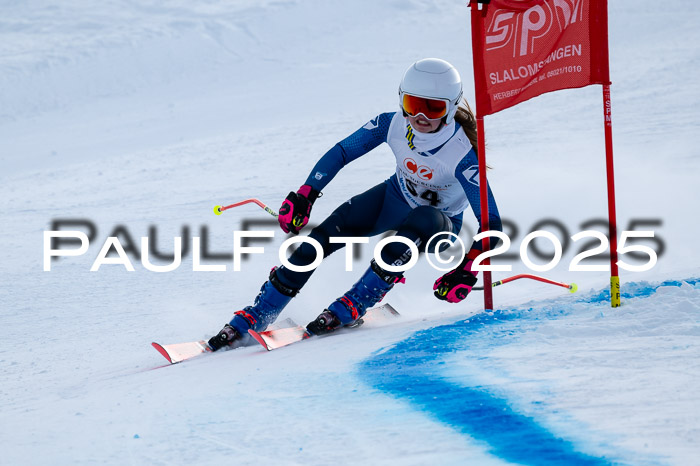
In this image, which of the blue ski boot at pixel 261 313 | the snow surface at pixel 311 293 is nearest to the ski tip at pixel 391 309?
the snow surface at pixel 311 293

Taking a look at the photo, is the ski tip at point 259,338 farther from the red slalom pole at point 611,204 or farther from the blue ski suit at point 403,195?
the red slalom pole at point 611,204

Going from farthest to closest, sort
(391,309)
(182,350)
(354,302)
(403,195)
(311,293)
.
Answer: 1. (311,293)
2. (391,309)
3. (403,195)
4. (354,302)
5. (182,350)

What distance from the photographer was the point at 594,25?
11.4 ft

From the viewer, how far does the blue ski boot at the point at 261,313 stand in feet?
12.9

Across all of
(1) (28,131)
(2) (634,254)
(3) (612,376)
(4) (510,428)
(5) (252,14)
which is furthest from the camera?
(5) (252,14)

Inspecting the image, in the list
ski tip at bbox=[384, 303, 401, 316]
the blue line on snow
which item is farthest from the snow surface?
ski tip at bbox=[384, 303, 401, 316]

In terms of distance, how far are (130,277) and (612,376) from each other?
354 centimetres

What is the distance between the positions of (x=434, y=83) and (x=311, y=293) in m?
1.72

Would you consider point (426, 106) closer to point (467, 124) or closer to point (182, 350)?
point (467, 124)

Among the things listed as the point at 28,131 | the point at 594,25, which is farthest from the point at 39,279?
the point at 28,131

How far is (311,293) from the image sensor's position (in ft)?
16.3

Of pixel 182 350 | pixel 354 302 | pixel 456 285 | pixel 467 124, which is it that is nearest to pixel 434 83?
pixel 467 124

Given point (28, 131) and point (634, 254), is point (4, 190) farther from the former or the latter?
point (634, 254)

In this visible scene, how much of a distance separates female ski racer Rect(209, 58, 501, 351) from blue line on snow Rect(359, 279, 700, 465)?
252mm
